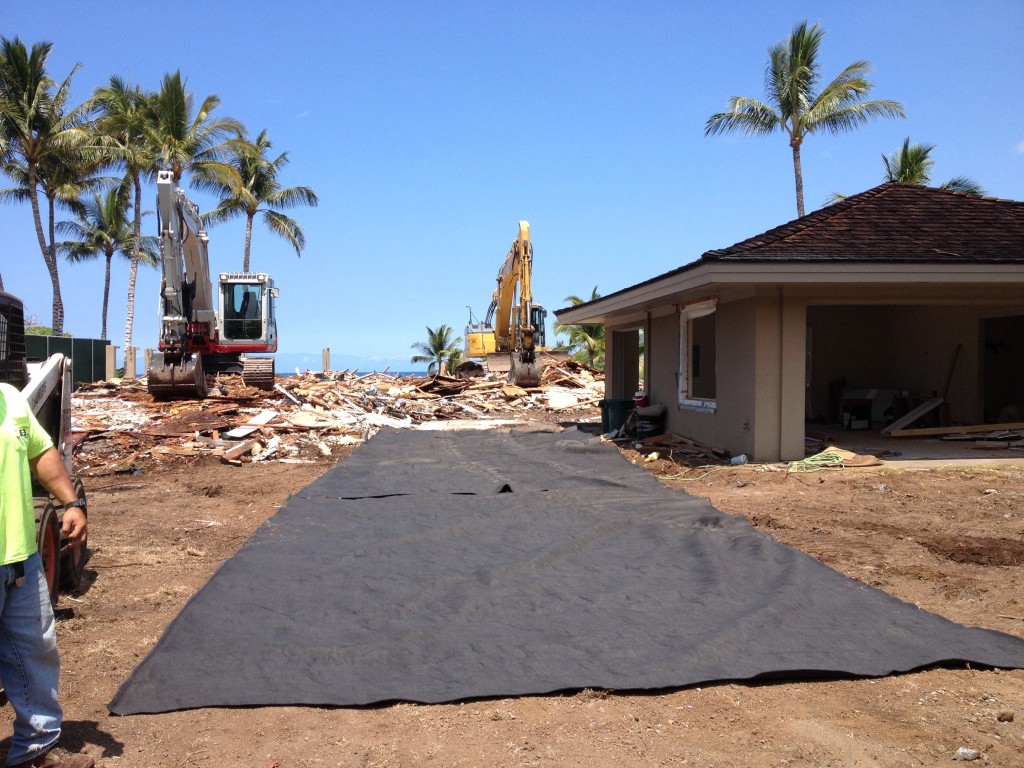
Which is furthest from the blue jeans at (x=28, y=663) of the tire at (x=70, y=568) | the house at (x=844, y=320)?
the house at (x=844, y=320)

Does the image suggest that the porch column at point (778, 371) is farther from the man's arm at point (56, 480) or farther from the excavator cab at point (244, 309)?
the excavator cab at point (244, 309)

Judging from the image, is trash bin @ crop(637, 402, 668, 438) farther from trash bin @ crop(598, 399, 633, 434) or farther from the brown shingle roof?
the brown shingle roof

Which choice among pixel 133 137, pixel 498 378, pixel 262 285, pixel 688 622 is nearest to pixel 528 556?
pixel 688 622

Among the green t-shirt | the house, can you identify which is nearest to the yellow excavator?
the house

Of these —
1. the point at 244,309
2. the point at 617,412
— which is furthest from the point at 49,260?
the point at 617,412

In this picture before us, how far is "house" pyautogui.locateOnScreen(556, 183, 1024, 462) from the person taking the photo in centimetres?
1215

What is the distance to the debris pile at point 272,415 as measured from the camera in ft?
49.6

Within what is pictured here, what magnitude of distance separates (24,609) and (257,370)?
1813cm

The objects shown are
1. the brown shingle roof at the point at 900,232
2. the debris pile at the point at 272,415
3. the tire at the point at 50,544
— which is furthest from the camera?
the debris pile at the point at 272,415

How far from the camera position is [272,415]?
18000 mm

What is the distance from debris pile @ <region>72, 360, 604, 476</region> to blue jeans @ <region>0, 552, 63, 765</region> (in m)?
11.2

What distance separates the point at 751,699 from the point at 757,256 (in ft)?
29.2

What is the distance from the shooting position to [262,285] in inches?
866

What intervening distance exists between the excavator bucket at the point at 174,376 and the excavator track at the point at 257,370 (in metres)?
1.79
